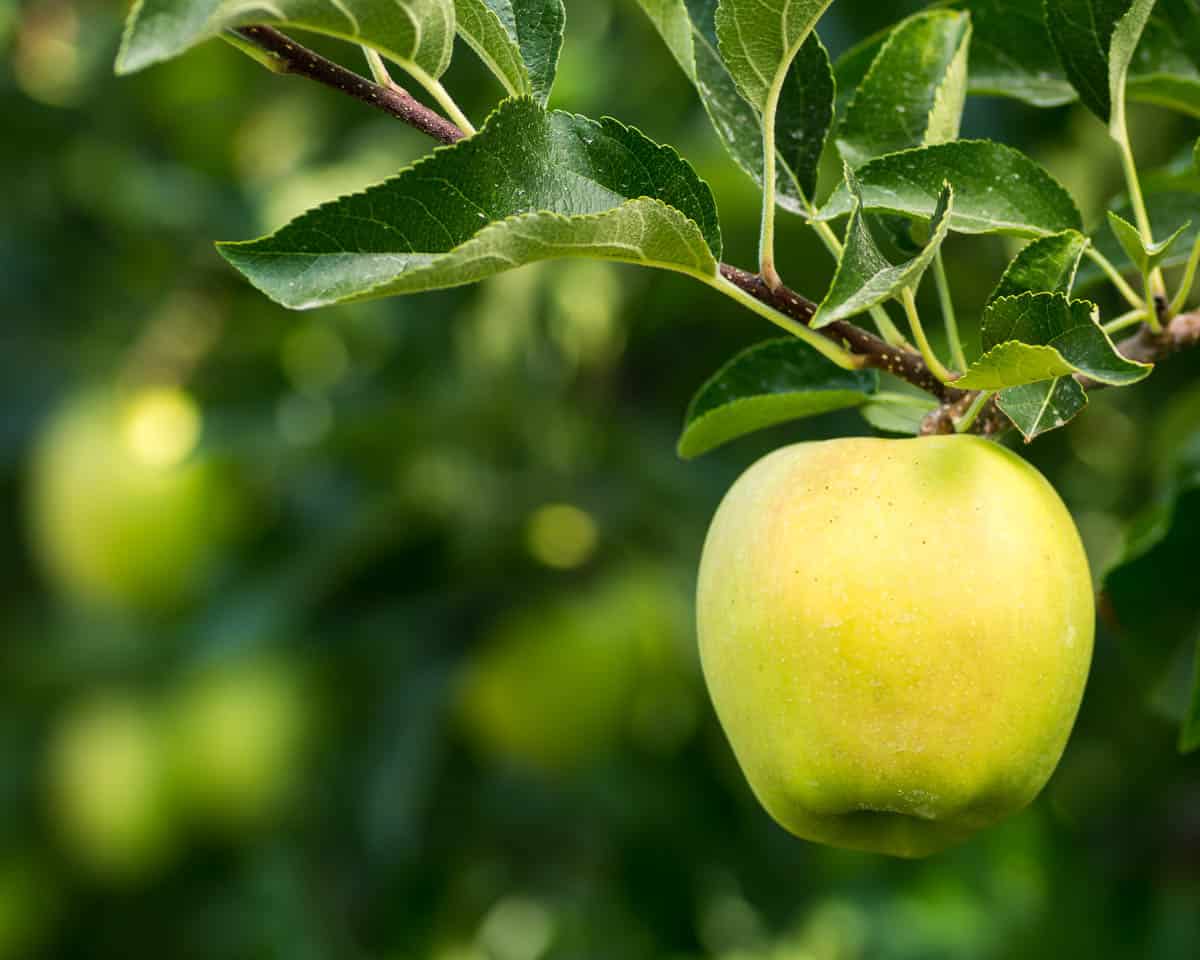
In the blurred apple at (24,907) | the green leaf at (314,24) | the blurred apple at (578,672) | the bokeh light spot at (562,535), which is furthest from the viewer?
the blurred apple at (24,907)

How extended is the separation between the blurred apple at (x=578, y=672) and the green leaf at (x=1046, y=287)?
864 millimetres

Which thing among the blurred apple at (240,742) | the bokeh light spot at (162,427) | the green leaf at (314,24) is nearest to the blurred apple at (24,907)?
the blurred apple at (240,742)

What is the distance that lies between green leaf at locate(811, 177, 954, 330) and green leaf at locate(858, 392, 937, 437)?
0.10 m

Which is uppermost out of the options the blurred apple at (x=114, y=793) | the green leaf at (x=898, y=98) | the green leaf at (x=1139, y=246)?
the green leaf at (x=898, y=98)

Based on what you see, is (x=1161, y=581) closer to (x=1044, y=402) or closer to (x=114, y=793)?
(x=1044, y=402)

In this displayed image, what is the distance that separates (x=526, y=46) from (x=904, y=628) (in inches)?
8.9

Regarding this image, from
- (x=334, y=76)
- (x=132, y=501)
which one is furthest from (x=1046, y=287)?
(x=132, y=501)

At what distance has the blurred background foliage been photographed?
1.35m

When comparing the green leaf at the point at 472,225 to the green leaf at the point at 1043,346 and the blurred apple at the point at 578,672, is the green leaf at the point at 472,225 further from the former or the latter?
the blurred apple at the point at 578,672

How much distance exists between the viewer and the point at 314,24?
0.38m

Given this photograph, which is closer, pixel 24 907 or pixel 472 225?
pixel 472 225

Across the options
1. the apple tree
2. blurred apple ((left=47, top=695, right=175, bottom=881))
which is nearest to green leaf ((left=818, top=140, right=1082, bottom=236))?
the apple tree

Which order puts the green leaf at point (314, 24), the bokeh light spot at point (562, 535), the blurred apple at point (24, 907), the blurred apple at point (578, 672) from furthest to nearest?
the blurred apple at point (24, 907), the bokeh light spot at point (562, 535), the blurred apple at point (578, 672), the green leaf at point (314, 24)

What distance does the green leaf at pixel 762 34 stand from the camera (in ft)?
1.45
